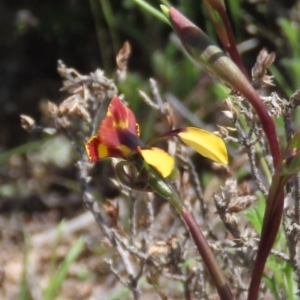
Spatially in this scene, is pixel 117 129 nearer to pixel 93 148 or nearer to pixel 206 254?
pixel 93 148

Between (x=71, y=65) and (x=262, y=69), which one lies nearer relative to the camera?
(x=262, y=69)

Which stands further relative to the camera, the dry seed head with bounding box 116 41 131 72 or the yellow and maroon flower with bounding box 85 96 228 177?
the dry seed head with bounding box 116 41 131 72

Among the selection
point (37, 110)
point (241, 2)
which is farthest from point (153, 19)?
point (37, 110)

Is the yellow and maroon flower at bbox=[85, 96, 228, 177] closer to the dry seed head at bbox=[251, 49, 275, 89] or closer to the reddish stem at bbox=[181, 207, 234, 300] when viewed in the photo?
the reddish stem at bbox=[181, 207, 234, 300]

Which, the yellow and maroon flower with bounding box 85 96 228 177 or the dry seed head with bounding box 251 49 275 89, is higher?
the dry seed head with bounding box 251 49 275 89

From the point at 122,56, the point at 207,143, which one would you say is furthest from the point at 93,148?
the point at 122,56

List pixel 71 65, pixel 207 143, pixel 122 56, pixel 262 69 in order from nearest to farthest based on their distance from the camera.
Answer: pixel 207 143, pixel 262 69, pixel 122 56, pixel 71 65

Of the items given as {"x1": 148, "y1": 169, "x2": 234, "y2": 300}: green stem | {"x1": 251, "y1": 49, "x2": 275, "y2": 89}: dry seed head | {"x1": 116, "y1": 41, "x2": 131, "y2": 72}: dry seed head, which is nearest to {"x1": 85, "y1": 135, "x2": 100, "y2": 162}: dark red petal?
{"x1": 148, "y1": 169, "x2": 234, "y2": 300}: green stem
